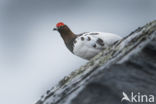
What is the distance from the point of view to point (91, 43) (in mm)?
7996

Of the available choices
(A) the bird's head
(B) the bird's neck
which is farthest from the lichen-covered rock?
(A) the bird's head

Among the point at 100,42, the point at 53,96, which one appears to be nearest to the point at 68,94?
the point at 53,96

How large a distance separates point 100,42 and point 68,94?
2721 mm

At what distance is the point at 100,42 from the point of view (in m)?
7.80

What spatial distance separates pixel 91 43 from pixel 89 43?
51mm

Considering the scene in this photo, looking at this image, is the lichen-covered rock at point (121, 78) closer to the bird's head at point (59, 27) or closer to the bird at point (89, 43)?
the bird at point (89, 43)

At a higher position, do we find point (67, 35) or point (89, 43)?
point (67, 35)

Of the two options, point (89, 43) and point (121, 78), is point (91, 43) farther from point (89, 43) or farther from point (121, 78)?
point (121, 78)

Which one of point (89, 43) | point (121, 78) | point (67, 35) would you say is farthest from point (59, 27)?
point (121, 78)

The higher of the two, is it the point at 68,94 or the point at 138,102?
the point at 68,94

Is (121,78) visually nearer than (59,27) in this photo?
Yes

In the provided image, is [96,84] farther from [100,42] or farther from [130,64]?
[100,42]

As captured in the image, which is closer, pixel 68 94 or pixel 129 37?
pixel 68 94

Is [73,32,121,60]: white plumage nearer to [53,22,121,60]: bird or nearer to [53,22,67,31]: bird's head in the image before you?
[53,22,121,60]: bird
